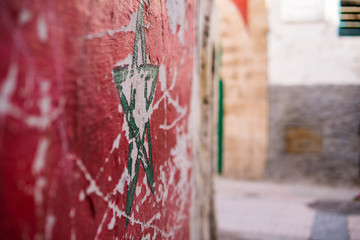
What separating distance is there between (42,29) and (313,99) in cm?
653

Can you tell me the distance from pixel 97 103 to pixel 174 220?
4.39 feet

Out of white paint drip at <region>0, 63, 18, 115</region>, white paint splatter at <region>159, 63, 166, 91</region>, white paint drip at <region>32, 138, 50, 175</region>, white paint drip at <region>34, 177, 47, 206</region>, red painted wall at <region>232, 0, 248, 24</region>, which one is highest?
red painted wall at <region>232, 0, 248, 24</region>

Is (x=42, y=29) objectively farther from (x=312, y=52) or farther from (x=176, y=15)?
(x=312, y=52)

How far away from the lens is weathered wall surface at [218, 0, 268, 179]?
7.00m

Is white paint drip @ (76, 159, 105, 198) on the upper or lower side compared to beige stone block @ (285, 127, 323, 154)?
upper

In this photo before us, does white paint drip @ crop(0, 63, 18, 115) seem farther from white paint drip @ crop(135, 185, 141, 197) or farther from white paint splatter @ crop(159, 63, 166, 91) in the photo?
white paint splatter @ crop(159, 63, 166, 91)

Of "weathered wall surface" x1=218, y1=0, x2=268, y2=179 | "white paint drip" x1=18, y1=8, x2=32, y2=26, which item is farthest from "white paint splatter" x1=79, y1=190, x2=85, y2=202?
"weathered wall surface" x1=218, y1=0, x2=268, y2=179

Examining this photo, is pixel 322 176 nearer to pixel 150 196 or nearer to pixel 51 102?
pixel 150 196

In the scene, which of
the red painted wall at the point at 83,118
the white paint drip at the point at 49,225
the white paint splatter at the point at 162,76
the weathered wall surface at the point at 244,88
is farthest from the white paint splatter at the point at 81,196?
the weathered wall surface at the point at 244,88

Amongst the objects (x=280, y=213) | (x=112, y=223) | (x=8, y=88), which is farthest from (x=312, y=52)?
(x=8, y=88)

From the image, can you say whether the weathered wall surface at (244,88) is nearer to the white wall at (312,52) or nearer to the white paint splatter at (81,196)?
the white wall at (312,52)

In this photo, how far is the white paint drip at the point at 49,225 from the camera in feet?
2.85

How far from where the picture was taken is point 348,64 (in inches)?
257

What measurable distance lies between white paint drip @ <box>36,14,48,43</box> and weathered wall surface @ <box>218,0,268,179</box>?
254 inches
